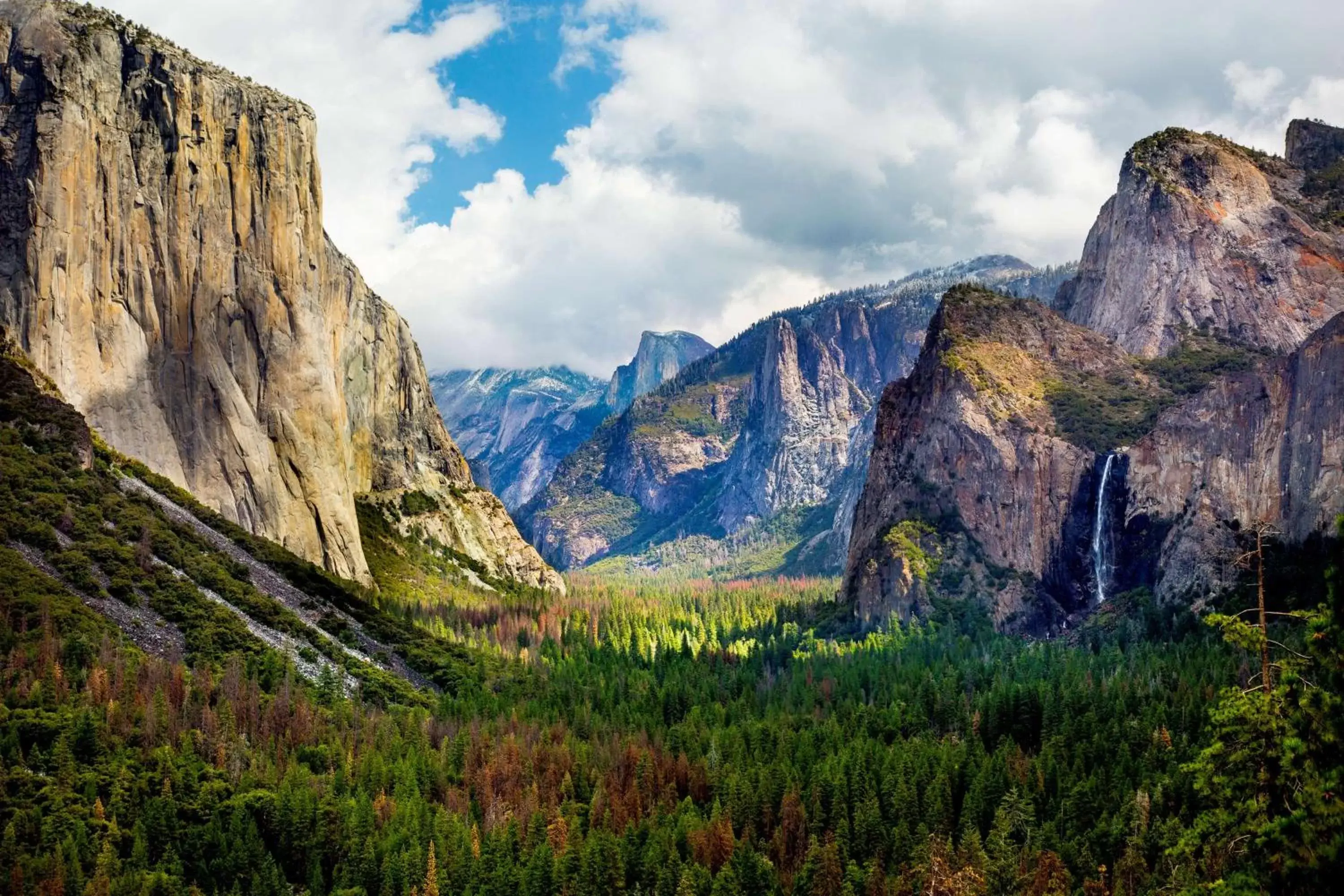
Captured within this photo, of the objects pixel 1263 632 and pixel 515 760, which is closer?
pixel 1263 632

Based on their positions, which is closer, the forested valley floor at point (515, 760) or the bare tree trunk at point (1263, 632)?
the bare tree trunk at point (1263, 632)

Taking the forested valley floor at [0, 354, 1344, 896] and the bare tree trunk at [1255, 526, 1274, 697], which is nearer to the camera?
the bare tree trunk at [1255, 526, 1274, 697]

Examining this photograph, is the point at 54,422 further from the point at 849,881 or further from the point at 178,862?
the point at 849,881

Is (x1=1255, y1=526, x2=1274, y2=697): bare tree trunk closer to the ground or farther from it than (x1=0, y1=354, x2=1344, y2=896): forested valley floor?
farther from it

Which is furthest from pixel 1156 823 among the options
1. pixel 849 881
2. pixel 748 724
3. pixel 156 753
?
pixel 156 753

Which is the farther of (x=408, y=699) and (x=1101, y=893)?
(x=408, y=699)

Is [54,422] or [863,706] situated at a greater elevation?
[54,422]

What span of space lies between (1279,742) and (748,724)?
381ft

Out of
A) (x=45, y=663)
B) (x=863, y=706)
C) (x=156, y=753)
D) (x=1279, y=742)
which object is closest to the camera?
(x=1279, y=742)

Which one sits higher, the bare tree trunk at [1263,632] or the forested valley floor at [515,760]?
the bare tree trunk at [1263,632]

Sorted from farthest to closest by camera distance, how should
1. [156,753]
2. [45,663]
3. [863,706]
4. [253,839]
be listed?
1. [863,706]
2. [45,663]
3. [156,753]
4. [253,839]

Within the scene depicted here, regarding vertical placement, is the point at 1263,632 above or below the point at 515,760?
above

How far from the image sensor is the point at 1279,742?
49375 mm

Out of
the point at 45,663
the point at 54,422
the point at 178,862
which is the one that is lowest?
the point at 178,862
